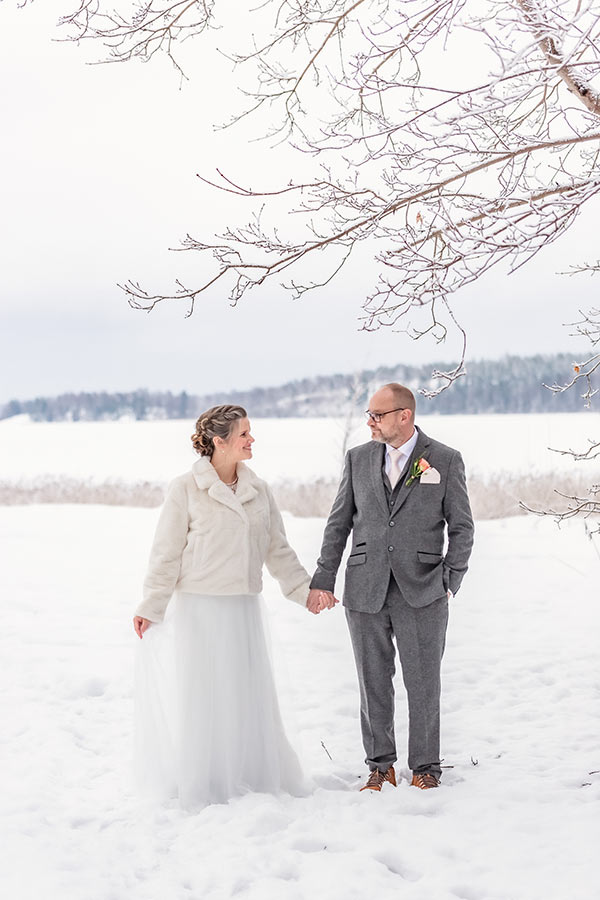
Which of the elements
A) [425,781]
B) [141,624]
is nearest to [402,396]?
[141,624]

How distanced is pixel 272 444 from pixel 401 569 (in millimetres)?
21867

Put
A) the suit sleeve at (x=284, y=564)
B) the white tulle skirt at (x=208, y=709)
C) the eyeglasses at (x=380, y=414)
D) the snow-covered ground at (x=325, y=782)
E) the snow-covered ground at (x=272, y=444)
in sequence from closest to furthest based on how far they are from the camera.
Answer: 1. the snow-covered ground at (x=325, y=782)
2. the white tulle skirt at (x=208, y=709)
3. the eyeglasses at (x=380, y=414)
4. the suit sleeve at (x=284, y=564)
5. the snow-covered ground at (x=272, y=444)

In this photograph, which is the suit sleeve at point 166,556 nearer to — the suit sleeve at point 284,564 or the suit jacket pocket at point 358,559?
the suit sleeve at point 284,564

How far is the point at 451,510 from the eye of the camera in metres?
3.91

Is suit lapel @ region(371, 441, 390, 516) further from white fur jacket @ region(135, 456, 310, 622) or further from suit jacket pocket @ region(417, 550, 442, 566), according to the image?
white fur jacket @ region(135, 456, 310, 622)

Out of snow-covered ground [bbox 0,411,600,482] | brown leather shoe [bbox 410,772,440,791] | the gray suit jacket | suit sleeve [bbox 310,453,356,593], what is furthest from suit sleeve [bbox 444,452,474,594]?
snow-covered ground [bbox 0,411,600,482]

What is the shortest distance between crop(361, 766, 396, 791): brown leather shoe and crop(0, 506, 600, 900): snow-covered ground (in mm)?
87

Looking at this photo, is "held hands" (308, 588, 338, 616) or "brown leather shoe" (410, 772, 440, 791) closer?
"brown leather shoe" (410, 772, 440, 791)

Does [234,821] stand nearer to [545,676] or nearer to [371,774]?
[371,774]

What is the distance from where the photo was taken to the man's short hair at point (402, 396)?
3934 mm

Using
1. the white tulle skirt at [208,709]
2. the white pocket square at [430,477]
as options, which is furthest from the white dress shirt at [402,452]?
the white tulle skirt at [208,709]

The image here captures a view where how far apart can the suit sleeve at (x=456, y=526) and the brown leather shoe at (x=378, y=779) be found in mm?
802

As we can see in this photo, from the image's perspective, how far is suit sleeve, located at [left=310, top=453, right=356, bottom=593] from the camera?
4.02 metres

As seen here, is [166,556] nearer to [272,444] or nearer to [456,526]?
[456,526]
